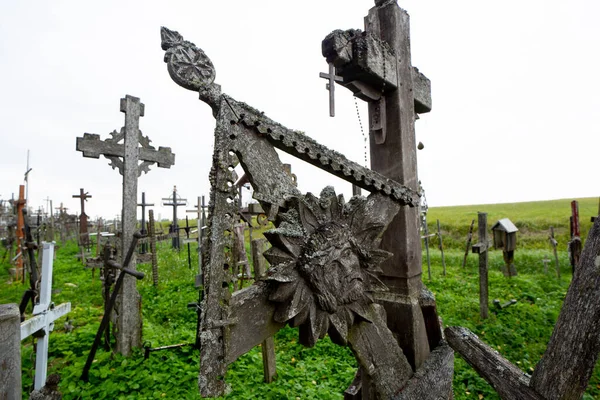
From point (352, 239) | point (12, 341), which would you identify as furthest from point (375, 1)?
point (12, 341)

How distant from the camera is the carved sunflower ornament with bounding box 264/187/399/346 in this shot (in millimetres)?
2023

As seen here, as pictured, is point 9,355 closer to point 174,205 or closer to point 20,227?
point 20,227

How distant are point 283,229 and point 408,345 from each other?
1.87 meters

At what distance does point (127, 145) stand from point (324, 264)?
4822mm

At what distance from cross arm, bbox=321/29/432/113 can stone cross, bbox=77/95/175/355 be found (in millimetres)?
4249

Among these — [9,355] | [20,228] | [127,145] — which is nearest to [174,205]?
[20,228]

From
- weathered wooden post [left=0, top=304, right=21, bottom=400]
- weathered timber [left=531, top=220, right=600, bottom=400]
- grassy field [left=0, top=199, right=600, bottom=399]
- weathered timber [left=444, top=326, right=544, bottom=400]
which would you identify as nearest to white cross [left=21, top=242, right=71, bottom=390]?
grassy field [left=0, top=199, right=600, bottom=399]

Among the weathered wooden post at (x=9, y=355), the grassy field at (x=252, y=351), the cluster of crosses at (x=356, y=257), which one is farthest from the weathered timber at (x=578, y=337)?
the weathered wooden post at (x=9, y=355)

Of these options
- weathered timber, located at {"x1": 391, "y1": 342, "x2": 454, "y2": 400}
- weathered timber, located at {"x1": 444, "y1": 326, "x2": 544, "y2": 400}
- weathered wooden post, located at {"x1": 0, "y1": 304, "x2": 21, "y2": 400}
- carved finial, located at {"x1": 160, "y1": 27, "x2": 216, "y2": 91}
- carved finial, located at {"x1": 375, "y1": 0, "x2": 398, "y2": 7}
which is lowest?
weathered timber, located at {"x1": 391, "y1": 342, "x2": 454, "y2": 400}

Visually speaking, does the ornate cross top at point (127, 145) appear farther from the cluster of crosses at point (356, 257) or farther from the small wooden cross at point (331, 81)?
the small wooden cross at point (331, 81)

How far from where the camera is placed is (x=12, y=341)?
2.08m

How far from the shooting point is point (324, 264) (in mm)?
2146

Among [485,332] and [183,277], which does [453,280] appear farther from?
[183,277]

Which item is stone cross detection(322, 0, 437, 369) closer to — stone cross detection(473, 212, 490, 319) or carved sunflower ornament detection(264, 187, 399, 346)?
carved sunflower ornament detection(264, 187, 399, 346)
